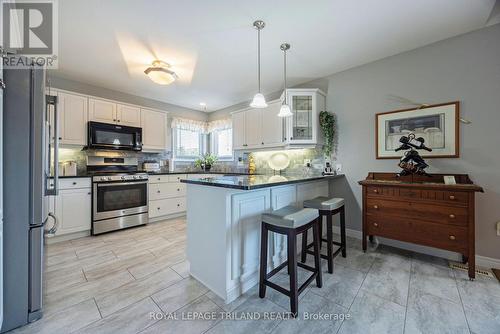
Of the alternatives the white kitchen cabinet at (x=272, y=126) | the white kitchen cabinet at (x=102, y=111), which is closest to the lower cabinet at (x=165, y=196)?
the white kitchen cabinet at (x=102, y=111)

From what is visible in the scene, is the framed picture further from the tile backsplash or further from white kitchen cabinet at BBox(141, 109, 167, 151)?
white kitchen cabinet at BBox(141, 109, 167, 151)

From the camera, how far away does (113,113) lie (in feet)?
11.9

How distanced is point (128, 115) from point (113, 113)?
0.79ft

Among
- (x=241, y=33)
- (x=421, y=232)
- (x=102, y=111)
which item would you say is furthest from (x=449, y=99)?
(x=102, y=111)

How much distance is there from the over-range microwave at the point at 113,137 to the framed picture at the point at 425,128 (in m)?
4.05

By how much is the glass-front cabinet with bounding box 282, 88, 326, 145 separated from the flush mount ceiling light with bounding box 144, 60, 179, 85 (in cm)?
177

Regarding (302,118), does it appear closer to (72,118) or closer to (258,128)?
(258,128)

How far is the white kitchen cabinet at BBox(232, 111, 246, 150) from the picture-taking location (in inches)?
165

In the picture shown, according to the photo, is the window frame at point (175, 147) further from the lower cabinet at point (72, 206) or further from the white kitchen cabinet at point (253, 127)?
the lower cabinet at point (72, 206)

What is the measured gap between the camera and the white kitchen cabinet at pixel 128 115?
12.1 ft

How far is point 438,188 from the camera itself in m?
2.08

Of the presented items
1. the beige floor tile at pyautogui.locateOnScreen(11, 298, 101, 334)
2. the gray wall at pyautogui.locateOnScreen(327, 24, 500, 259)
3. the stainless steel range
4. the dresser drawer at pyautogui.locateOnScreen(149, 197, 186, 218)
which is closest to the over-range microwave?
the stainless steel range

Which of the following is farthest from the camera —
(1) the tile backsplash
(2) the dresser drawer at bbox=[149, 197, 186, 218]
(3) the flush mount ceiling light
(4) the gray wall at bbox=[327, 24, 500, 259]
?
(2) the dresser drawer at bbox=[149, 197, 186, 218]

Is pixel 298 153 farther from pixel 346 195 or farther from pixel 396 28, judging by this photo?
pixel 396 28
